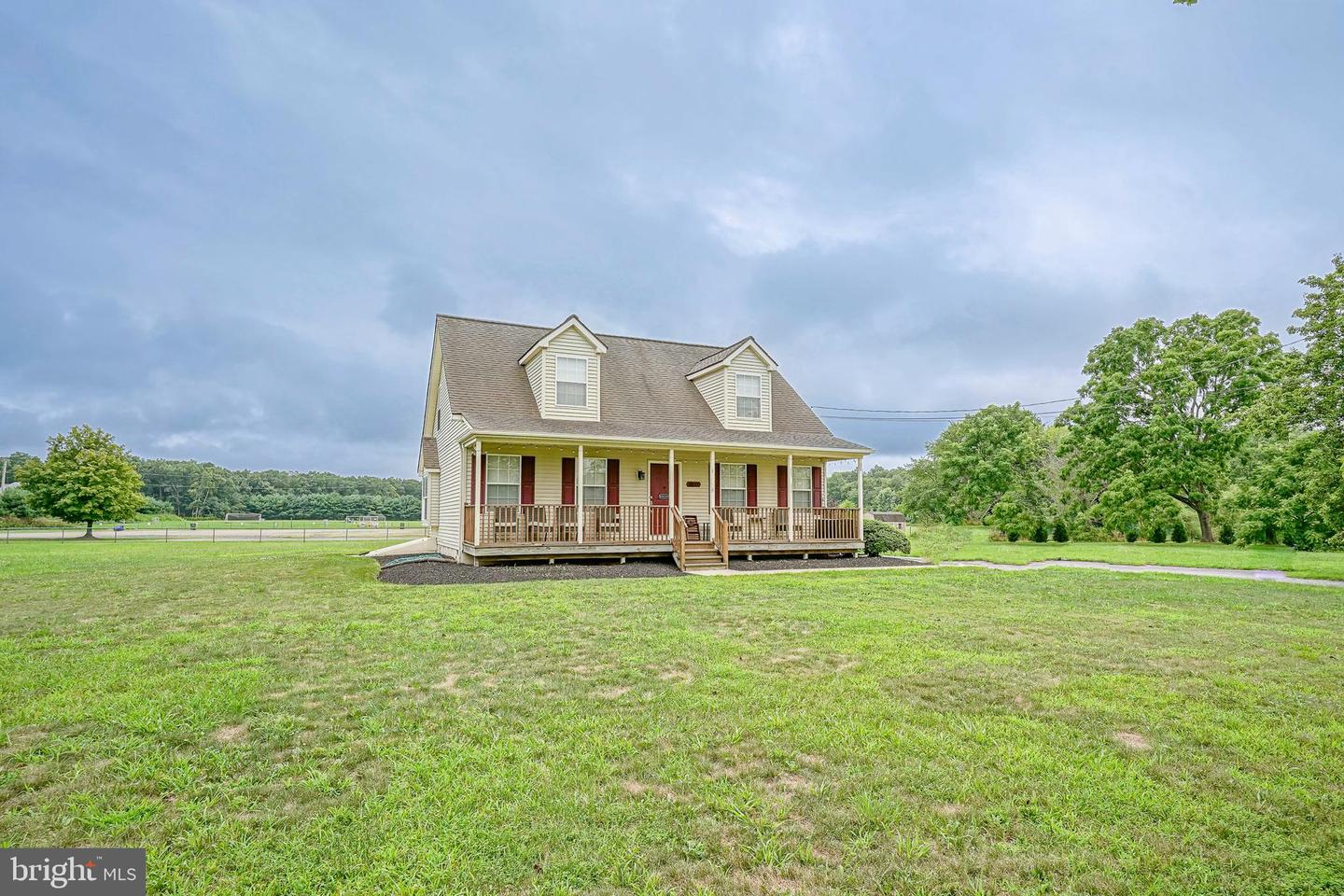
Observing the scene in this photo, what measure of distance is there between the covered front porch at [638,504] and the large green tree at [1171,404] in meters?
18.4

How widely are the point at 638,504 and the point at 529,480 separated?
117 inches

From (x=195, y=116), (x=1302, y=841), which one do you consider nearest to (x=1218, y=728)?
(x=1302, y=841)

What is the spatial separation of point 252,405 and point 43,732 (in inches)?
4566

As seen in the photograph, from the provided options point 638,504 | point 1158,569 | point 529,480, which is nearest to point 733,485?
point 638,504

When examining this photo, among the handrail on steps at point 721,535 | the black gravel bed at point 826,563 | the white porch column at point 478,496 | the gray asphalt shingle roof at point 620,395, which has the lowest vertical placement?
the black gravel bed at point 826,563

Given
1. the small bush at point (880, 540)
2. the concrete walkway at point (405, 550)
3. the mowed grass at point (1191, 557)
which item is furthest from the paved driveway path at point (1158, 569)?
the concrete walkway at point (405, 550)

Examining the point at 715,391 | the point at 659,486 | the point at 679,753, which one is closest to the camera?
the point at 679,753

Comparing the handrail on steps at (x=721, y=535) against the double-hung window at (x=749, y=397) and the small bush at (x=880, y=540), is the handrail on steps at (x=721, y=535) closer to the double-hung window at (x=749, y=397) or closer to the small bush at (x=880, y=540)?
the double-hung window at (x=749, y=397)

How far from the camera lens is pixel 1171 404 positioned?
27703 mm

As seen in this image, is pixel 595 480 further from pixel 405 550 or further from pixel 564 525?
pixel 405 550

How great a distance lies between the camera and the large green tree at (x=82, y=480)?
29.4 meters

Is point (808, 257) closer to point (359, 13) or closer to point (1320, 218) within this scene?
point (1320, 218)

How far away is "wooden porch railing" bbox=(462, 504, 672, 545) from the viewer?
14.3 metres

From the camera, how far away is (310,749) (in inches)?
142
